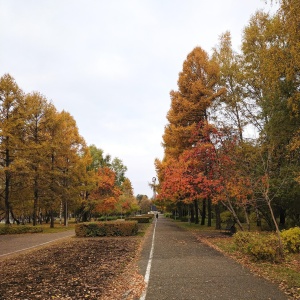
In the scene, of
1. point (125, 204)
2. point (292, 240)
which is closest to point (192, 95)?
point (292, 240)

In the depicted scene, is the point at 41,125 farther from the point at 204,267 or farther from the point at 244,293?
the point at 244,293

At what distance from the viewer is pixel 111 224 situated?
65.5ft

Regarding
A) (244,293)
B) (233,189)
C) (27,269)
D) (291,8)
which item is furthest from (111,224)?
(291,8)

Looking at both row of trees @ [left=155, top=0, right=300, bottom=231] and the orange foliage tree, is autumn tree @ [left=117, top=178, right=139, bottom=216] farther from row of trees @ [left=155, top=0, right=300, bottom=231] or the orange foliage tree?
row of trees @ [left=155, top=0, right=300, bottom=231]

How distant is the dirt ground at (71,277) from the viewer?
6.12m

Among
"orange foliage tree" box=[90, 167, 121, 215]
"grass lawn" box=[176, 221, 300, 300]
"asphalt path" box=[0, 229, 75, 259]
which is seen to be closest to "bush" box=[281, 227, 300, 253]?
"grass lawn" box=[176, 221, 300, 300]

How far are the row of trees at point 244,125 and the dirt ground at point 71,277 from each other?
17.5ft

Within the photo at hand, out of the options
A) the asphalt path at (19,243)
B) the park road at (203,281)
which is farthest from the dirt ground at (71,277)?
the asphalt path at (19,243)

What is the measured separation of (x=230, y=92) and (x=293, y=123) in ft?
27.7

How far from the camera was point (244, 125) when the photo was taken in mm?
20719

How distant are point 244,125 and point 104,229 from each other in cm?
1249

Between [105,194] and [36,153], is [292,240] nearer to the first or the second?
[36,153]

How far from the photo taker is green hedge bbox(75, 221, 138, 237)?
1977 cm

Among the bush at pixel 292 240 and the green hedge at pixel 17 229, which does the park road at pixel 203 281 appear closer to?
the bush at pixel 292 240
